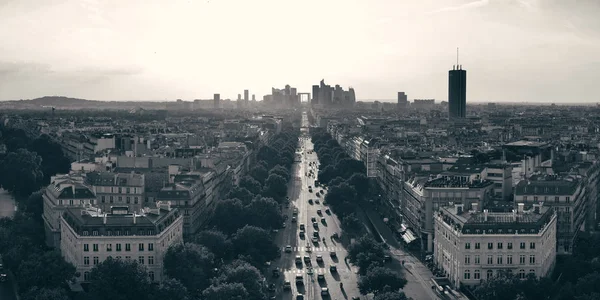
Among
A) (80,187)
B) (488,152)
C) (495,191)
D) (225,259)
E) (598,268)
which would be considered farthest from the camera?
(488,152)

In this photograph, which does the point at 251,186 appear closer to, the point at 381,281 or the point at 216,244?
the point at 216,244

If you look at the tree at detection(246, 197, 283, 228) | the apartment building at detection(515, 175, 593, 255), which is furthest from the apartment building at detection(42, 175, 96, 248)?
the apartment building at detection(515, 175, 593, 255)

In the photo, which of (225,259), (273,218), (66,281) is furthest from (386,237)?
(66,281)

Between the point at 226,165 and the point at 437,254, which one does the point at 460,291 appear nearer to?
the point at 437,254

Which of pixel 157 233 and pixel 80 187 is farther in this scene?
pixel 80 187

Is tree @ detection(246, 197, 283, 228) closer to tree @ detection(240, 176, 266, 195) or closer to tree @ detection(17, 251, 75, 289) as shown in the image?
tree @ detection(240, 176, 266, 195)

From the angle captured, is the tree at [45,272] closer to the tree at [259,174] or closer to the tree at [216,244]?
the tree at [216,244]
